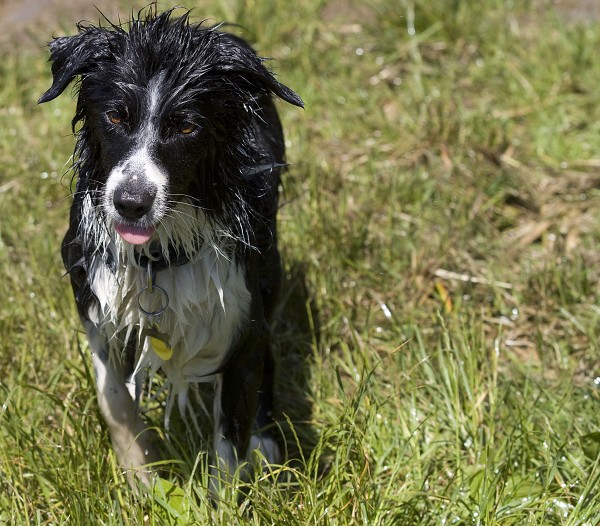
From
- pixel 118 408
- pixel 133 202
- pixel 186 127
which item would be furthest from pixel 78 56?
pixel 118 408

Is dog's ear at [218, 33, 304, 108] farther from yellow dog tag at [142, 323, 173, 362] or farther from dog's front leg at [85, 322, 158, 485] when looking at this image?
dog's front leg at [85, 322, 158, 485]

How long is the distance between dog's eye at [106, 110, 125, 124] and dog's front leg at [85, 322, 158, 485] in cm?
73

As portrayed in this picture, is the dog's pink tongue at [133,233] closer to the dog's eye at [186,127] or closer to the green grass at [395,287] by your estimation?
the dog's eye at [186,127]

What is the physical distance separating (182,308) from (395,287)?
1472mm

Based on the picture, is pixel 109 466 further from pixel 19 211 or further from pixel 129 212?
pixel 19 211

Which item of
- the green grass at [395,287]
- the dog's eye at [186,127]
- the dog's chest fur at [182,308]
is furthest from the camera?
the green grass at [395,287]

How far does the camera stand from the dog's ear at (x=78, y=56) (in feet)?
8.52

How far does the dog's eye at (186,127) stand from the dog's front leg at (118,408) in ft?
2.48

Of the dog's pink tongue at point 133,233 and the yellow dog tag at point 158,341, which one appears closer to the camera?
the dog's pink tongue at point 133,233

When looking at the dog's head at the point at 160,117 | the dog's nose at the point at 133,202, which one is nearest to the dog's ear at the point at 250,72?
the dog's head at the point at 160,117

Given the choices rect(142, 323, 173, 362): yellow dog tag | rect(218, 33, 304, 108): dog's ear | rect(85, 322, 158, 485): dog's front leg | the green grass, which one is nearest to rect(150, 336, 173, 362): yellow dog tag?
rect(142, 323, 173, 362): yellow dog tag

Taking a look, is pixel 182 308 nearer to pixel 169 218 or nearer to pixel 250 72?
pixel 169 218

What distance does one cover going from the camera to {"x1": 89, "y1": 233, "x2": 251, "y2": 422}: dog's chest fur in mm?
2803

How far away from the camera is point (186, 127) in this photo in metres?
2.54
